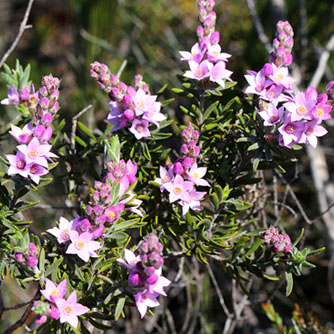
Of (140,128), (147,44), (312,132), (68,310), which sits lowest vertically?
(147,44)

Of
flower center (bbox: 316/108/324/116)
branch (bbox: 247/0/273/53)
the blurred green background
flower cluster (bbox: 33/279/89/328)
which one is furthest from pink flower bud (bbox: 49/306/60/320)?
branch (bbox: 247/0/273/53)

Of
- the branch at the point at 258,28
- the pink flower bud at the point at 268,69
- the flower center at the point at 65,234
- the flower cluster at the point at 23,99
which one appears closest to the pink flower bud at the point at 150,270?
the flower center at the point at 65,234

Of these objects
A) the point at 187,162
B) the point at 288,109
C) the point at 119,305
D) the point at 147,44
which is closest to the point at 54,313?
the point at 119,305

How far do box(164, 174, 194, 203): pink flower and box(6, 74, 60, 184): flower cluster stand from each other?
28 cm

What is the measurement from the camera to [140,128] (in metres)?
1.13

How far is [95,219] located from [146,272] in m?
0.17

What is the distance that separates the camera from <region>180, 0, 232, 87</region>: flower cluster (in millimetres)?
1090

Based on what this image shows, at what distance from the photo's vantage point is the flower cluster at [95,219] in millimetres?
936

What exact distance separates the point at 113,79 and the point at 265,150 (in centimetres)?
42

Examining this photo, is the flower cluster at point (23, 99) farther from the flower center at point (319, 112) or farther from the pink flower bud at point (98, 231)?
the flower center at point (319, 112)

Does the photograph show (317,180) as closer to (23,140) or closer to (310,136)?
(310,136)

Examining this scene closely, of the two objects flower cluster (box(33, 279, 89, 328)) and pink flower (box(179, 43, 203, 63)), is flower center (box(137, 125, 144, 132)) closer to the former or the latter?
pink flower (box(179, 43, 203, 63))

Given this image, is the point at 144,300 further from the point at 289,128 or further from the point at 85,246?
the point at 289,128

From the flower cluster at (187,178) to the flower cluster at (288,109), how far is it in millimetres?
175
